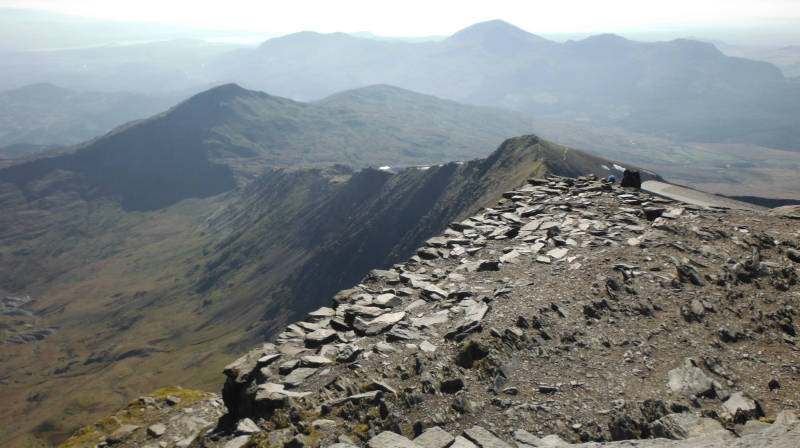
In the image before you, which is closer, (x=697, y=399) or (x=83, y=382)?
(x=697, y=399)

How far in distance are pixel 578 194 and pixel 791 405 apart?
69.0 feet

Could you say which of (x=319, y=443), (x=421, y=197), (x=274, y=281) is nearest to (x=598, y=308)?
(x=319, y=443)

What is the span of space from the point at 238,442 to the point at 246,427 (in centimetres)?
A: 57

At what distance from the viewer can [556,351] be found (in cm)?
1547

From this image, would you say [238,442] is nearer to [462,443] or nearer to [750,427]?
[462,443]

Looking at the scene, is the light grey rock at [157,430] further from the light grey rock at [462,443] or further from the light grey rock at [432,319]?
the light grey rock at [462,443]

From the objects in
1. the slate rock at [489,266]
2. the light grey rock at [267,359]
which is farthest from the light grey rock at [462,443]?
the slate rock at [489,266]

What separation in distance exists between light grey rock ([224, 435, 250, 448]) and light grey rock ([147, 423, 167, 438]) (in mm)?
6517

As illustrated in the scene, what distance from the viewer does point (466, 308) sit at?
18.9m

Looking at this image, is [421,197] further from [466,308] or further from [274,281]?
[466,308]

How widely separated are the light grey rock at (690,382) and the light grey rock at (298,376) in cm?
1173

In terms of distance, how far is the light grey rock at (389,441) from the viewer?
1155 centimetres

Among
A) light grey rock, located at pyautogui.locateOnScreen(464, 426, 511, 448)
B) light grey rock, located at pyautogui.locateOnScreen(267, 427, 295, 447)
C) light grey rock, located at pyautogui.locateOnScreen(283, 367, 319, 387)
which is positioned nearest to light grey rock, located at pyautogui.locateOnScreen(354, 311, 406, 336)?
light grey rock, located at pyautogui.locateOnScreen(283, 367, 319, 387)

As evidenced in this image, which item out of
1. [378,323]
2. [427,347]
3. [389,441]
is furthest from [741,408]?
[378,323]
